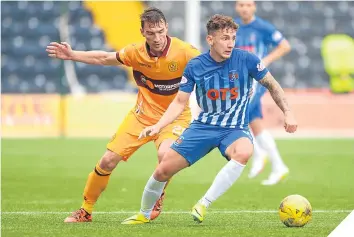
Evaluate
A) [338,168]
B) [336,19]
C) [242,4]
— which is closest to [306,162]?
[338,168]

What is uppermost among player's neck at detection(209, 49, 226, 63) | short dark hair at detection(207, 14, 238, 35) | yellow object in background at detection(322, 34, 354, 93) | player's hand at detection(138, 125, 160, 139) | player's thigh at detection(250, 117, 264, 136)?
short dark hair at detection(207, 14, 238, 35)

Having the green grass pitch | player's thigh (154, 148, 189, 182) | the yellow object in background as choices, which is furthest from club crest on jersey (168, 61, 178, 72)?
the yellow object in background

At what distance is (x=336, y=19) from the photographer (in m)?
25.5

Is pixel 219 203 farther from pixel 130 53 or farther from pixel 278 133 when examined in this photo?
pixel 278 133

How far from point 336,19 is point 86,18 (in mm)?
6761

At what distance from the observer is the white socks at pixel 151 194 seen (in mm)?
8414

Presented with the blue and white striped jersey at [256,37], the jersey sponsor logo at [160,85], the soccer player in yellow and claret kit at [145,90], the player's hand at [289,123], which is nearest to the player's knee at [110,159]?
the soccer player in yellow and claret kit at [145,90]

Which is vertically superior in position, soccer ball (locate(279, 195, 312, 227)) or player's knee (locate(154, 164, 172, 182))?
player's knee (locate(154, 164, 172, 182))

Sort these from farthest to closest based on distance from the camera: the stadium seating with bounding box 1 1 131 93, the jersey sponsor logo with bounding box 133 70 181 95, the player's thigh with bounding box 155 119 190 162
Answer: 1. the stadium seating with bounding box 1 1 131 93
2. the jersey sponsor logo with bounding box 133 70 181 95
3. the player's thigh with bounding box 155 119 190 162

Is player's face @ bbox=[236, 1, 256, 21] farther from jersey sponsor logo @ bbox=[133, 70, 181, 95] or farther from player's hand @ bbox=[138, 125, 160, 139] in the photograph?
player's hand @ bbox=[138, 125, 160, 139]

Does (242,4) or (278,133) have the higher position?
(242,4)

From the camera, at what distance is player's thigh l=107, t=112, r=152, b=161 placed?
8734 millimetres

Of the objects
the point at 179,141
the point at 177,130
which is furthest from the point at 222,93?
the point at 177,130

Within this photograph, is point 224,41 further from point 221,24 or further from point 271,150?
point 271,150
